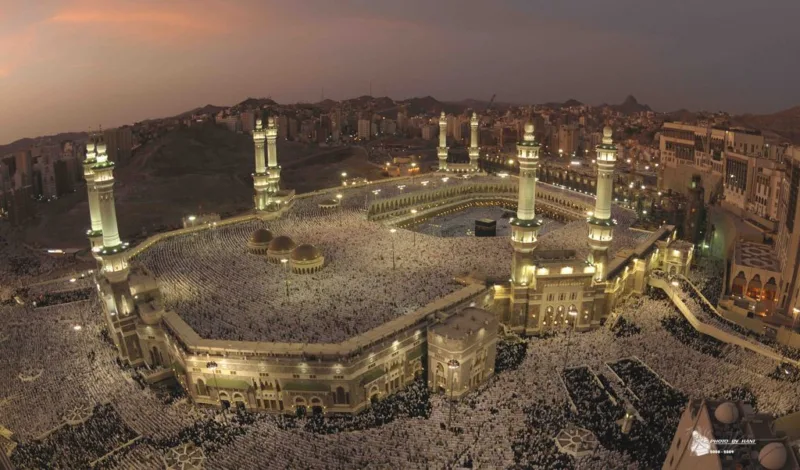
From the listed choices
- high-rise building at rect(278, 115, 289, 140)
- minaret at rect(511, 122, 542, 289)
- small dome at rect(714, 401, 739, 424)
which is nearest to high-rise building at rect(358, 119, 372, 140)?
high-rise building at rect(278, 115, 289, 140)

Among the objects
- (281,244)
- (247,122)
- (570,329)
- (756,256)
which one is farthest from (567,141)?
(281,244)

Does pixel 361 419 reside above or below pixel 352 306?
below

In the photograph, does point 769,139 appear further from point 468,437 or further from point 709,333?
point 468,437

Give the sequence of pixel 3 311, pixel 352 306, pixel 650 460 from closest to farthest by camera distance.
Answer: pixel 650 460
pixel 352 306
pixel 3 311

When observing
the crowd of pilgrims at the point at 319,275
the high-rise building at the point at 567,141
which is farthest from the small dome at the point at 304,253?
A: the high-rise building at the point at 567,141

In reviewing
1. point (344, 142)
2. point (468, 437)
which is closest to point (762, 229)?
point (468, 437)

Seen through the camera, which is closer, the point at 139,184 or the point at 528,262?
the point at 528,262
